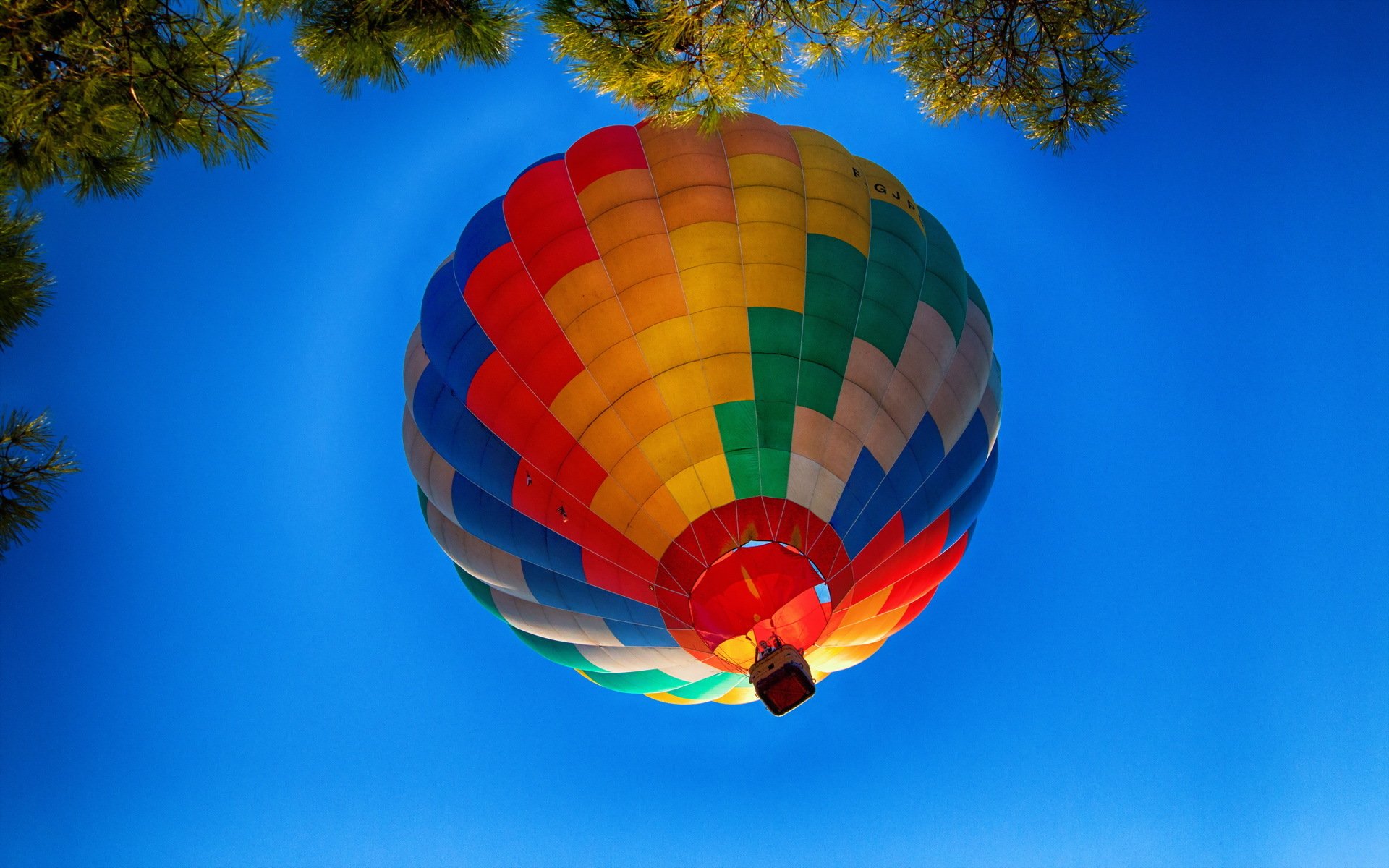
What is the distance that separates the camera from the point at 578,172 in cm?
573

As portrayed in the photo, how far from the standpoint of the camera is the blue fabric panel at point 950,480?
19.5 feet

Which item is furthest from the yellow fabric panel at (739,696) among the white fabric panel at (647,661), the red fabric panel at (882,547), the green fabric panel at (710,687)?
the red fabric panel at (882,547)

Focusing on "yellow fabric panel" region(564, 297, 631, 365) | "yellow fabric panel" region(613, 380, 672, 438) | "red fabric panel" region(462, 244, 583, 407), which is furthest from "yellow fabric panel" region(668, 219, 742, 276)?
"red fabric panel" region(462, 244, 583, 407)

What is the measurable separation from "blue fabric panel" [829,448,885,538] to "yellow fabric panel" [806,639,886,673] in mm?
1806

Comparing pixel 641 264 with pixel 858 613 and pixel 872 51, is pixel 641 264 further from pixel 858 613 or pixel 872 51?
pixel 858 613

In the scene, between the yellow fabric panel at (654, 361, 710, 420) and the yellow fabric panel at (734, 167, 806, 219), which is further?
the yellow fabric panel at (734, 167, 806, 219)

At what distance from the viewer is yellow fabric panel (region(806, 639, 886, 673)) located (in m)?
6.86

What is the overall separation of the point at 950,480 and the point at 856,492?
1.22 metres

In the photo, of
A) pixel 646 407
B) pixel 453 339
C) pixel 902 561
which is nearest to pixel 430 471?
pixel 453 339

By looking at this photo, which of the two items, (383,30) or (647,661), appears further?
(647,661)

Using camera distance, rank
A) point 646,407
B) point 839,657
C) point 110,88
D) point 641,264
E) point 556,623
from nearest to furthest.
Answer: point 110,88 < point 646,407 < point 641,264 < point 556,623 < point 839,657

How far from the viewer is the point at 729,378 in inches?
209

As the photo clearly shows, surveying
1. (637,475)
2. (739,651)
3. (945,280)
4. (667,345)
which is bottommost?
(739,651)

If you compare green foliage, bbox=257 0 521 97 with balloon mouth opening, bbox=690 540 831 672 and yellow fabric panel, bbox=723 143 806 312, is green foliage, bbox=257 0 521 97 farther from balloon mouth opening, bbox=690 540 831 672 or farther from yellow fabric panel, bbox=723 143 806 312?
balloon mouth opening, bbox=690 540 831 672
